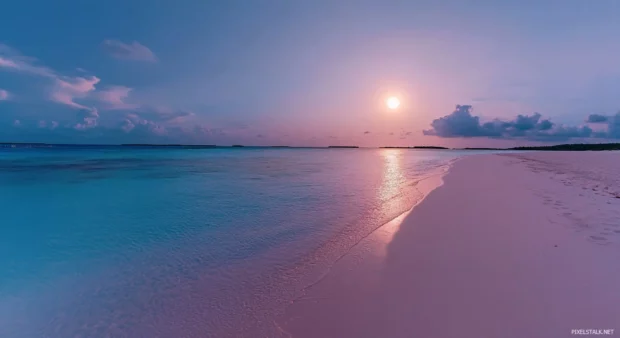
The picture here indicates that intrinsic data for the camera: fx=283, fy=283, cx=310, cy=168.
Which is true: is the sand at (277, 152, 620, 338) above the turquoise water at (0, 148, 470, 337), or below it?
above

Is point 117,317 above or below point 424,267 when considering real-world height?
below

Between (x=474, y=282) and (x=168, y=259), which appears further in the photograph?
(x=168, y=259)

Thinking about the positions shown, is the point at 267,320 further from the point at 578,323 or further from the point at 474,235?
the point at 474,235

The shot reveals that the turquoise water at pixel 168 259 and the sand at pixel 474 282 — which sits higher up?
the sand at pixel 474 282

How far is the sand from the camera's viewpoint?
342 centimetres

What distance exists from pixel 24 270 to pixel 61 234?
2813mm

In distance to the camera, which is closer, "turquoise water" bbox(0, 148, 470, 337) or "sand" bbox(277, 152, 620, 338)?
"sand" bbox(277, 152, 620, 338)

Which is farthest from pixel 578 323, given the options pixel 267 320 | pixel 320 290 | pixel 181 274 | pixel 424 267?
pixel 181 274

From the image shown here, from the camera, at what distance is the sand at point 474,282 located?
3420mm

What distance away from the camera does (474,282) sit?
435cm

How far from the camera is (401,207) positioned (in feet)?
34.6

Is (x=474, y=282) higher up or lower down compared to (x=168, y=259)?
higher up

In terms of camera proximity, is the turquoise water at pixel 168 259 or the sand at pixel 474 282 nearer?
the sand at pixel 474 282

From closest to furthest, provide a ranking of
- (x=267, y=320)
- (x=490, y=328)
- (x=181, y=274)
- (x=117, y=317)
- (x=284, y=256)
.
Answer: (x=490, y=328) < (x=267, y=320) < (x=117, y=317) < (x=181, y=274) < (x=284, y=256)
